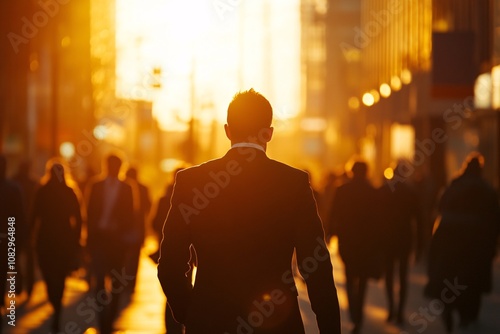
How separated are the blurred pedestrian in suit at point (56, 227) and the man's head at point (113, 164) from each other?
459mm

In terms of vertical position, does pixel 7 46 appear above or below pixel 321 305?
above

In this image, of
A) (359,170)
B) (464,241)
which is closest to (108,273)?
(359,170)

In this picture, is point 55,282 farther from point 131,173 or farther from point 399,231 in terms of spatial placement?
point 131,173

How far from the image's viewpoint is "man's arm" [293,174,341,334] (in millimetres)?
4836

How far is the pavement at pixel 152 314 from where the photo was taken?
1377cm

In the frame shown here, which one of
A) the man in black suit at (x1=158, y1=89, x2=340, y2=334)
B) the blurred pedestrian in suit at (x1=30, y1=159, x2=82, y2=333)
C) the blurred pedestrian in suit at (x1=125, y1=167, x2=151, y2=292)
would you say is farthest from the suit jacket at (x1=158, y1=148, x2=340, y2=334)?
the blurred pedestrian in suit at (x1=125, y1=167, x2=151, y2=292)

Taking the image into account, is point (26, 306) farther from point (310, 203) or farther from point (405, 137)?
point (405, 137)

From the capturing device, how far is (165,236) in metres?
4.96

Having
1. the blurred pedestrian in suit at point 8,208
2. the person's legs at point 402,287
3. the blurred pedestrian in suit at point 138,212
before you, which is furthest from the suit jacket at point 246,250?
the blurred pedestrian in suit at point 138,212

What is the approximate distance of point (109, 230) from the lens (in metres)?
13.3

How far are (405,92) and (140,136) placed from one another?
16.5m

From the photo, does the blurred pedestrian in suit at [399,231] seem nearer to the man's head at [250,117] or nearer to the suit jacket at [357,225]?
the suit jacket at [357,225]

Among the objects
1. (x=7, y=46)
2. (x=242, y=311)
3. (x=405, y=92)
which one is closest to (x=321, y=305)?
(x=242, y=311)

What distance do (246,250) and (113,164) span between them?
8.60 metres
